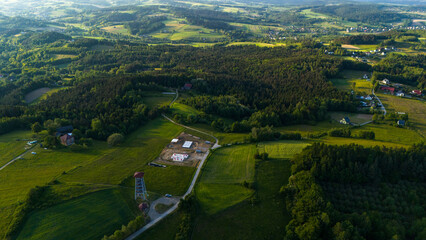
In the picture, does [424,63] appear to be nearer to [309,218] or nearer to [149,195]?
[309,218]

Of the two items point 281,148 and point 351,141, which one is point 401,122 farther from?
point 281,148

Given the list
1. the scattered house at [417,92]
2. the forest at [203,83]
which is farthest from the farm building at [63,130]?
the scattered house at [417,92]

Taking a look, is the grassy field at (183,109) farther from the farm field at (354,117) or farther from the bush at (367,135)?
the bush at (367,135)

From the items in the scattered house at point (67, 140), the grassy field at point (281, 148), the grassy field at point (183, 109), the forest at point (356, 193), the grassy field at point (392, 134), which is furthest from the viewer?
the grassy field at point (183, 109)

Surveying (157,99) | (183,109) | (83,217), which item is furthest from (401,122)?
(83,217)

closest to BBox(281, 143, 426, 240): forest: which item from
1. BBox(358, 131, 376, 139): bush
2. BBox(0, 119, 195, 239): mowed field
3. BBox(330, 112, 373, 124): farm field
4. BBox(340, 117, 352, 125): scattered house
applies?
BBox(358, 131, 376, 139): bush

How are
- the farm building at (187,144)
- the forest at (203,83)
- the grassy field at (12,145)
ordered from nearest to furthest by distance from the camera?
the grassy field at (12,145), the farm building at (187,144), the forest at (203,83)

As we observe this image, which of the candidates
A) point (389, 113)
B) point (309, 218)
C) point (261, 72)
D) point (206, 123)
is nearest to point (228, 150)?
point (206, 123)
